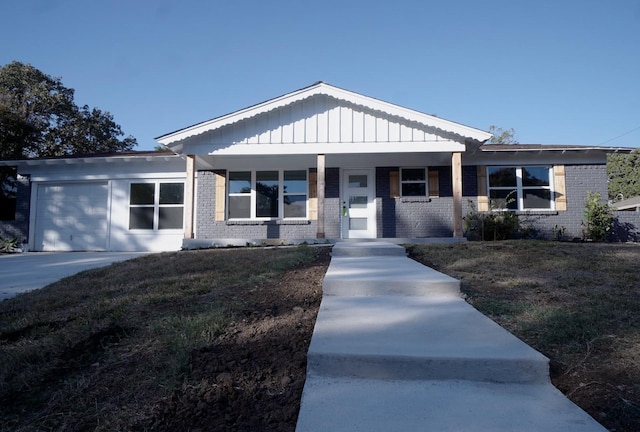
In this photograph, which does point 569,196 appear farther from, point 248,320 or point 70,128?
point 70,128

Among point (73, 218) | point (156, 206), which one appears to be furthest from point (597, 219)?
point (73, 218)

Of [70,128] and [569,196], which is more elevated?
[70,128]

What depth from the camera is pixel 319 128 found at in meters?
10.4

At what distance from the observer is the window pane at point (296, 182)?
12.2m

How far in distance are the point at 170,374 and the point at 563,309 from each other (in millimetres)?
3308

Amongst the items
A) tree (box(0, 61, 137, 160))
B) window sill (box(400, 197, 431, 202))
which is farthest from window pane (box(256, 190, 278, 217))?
tree (box(0, 61, 137, 160))

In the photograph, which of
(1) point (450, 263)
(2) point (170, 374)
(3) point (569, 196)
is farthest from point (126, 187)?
(3) point (569, 196)

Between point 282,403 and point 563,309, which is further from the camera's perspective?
point 563,309

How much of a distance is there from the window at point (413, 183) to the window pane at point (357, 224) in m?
1.49

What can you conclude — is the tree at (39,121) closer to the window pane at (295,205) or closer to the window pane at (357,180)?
the window pane at (295,205)

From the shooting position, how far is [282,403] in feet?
6.94

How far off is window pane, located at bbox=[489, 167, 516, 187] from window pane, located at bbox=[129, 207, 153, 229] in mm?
10954

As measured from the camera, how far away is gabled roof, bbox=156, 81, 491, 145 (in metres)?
9.94

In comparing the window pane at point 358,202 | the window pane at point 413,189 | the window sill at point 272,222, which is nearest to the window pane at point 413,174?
the window pane at point 413,189
